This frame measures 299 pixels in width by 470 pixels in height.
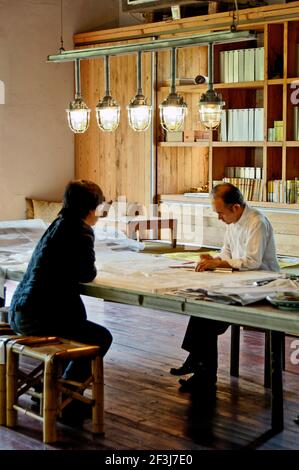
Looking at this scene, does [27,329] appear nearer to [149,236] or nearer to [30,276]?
[30,276]

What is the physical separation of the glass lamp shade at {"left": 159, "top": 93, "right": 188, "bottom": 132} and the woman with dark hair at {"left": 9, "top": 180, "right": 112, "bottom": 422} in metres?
0.66

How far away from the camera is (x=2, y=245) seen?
20.3ft

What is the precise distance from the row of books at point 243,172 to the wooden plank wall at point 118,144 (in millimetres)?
821

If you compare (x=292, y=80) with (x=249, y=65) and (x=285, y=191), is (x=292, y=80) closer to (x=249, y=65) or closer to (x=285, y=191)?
(x=249, y=65)

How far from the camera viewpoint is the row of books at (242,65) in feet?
23.8

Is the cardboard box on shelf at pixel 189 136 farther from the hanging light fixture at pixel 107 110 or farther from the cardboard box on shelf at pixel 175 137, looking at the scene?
the hanging light fixture at pixel 107 110

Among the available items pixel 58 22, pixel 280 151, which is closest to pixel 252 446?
pixel 280 151

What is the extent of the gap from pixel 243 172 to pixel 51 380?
406 cm

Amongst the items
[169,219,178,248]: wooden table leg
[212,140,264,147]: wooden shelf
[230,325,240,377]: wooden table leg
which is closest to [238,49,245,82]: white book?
[212,140,264,147]: wooden shelf

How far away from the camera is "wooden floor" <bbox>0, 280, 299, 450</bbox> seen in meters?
4.12

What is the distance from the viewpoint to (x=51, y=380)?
4066 millimetres

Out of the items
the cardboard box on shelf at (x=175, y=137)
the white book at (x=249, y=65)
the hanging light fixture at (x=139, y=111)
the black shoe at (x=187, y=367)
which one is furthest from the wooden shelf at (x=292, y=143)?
the black shoe at (x=187, y=367)
